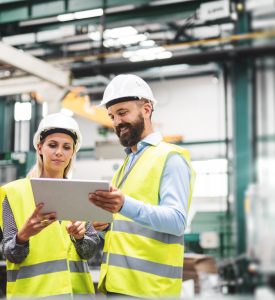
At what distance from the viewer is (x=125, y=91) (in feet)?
7.29

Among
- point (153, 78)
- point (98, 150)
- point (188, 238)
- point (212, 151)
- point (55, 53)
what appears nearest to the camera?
point (188, 238)

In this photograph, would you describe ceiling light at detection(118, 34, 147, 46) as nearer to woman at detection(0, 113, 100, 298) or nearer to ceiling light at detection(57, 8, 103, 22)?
ceiling light at detection(57, 8, 103, 22)

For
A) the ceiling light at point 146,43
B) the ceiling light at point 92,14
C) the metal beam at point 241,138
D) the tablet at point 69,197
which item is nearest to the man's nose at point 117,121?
the tablet at point 69,197

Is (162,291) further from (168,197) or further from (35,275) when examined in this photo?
(35,275)

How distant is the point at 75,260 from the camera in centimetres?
244

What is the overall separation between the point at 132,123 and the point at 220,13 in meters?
4.84

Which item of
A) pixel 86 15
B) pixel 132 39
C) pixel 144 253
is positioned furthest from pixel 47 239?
pixel 132 39

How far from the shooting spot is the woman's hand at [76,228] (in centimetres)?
231

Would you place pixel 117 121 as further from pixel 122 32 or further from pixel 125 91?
pixel 122 32

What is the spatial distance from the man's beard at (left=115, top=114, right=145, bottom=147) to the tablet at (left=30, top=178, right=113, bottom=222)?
369mm

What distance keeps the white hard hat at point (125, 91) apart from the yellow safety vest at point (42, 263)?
648 millimetres

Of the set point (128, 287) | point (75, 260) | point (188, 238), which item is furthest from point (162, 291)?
point (188, 238)

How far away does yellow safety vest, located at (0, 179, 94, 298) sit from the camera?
2.27 m

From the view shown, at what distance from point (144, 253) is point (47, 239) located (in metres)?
0.56
